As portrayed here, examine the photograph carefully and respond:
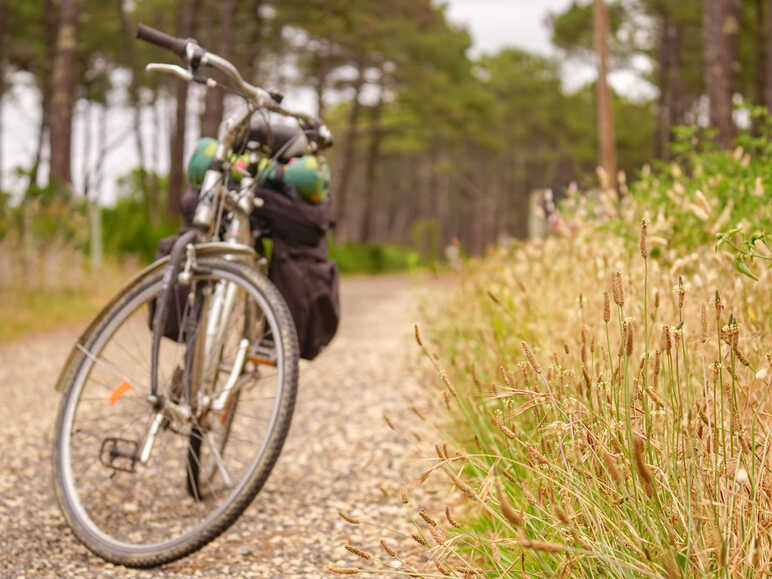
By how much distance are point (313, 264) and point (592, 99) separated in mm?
35538

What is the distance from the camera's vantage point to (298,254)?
9.25 ft

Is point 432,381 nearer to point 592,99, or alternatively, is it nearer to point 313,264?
point 313,264

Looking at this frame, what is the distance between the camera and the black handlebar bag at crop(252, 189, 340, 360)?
2.76 m

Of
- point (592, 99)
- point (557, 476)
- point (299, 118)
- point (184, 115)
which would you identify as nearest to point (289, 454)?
point (299, 118)

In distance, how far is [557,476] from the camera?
1752 millimetres

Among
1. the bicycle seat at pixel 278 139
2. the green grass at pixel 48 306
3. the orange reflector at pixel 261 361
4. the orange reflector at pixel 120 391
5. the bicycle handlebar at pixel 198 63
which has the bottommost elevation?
the green grass at pixel 48 306

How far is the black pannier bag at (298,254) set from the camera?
2.76m

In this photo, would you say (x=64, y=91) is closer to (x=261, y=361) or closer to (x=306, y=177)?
(x=306, y=177)

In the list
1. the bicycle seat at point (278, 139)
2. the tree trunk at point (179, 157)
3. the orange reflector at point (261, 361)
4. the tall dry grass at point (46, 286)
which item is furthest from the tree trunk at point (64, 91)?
the orange reflector at point (261, 361)

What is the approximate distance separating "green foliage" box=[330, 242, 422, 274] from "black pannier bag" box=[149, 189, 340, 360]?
18.1m

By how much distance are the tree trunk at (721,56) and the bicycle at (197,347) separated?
8790 millimetres

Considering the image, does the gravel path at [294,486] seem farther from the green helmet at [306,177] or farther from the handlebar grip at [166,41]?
the handlebar grip at [166,41]

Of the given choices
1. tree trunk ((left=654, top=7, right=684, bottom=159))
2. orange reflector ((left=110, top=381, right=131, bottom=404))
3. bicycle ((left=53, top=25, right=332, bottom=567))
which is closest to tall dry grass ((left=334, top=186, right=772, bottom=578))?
bicycle ((left=53, top=25, right=332, bottom=567))

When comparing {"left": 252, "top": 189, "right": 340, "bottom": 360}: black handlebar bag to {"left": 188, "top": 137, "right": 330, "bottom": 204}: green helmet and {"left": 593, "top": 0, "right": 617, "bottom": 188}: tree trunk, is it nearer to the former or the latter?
{"left": 188, "top": 137, "right": 330, "bottom": 204}: green helmet
